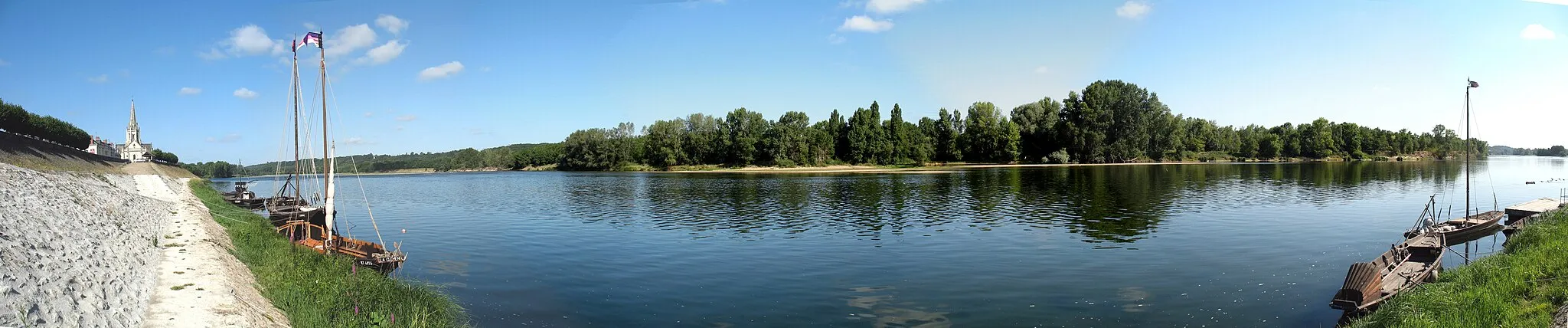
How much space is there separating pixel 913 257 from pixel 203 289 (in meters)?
19.3

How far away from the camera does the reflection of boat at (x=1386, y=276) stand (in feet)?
50.6

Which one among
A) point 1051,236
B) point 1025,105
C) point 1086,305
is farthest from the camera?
point 1025,105

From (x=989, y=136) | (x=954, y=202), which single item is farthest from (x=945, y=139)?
(x=954, y=202)

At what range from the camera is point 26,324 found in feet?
32.5

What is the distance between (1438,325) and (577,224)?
34.1 meters

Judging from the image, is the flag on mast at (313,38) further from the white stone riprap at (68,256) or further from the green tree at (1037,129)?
the green tree at (1037,129)

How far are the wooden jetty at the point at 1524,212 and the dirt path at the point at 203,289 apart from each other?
42.2 meters

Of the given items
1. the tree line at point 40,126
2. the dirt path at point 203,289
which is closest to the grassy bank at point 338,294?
the dirt path at point 203,289

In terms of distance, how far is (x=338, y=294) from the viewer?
16375 mm

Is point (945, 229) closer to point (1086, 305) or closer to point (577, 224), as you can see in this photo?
point (1086, 305)

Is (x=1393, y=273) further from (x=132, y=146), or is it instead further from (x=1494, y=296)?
(x=132, y=146)

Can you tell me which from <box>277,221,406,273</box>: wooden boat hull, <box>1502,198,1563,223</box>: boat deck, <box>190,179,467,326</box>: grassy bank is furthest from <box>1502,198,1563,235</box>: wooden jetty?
<box>277,221,406,273</box>: wooden boat hull

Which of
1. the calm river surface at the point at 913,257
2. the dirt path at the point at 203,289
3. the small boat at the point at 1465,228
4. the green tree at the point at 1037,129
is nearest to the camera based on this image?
the dirt path at the point at 203,289

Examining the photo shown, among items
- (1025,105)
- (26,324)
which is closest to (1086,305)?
(26,324)
